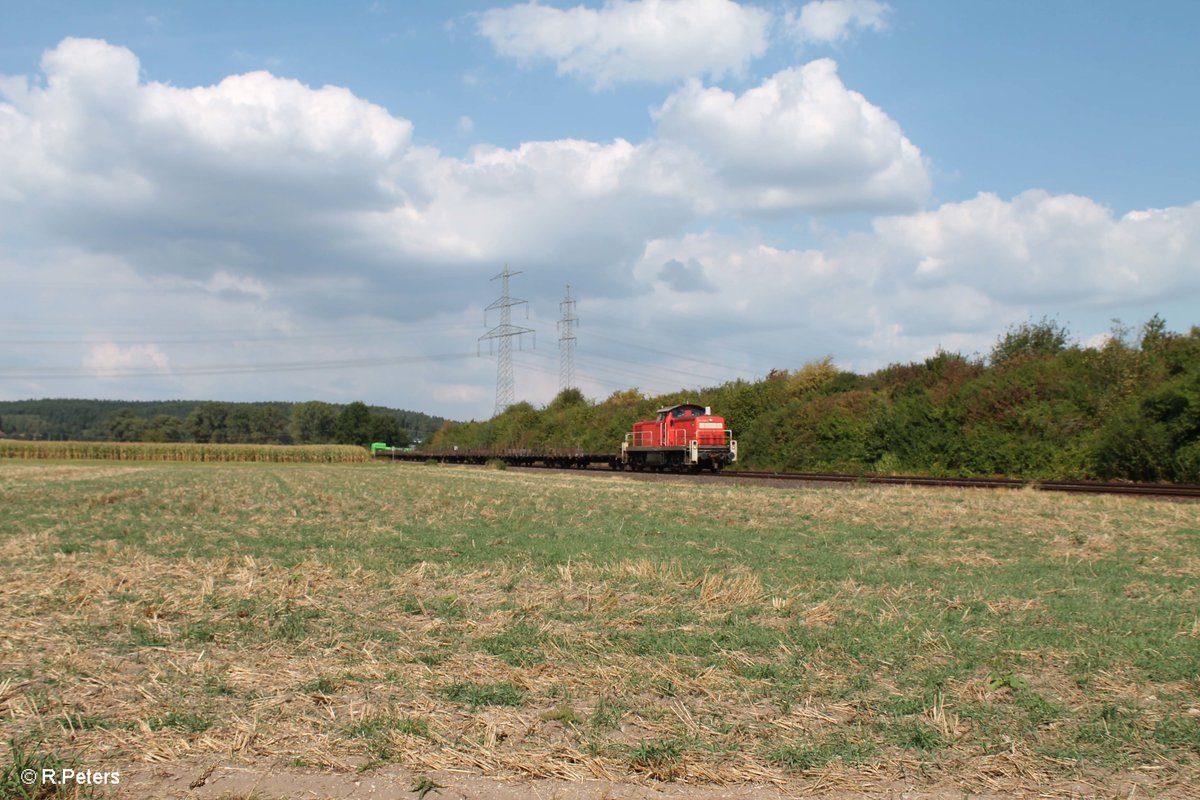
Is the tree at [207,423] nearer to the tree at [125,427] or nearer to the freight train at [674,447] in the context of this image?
the tree at [125,427]

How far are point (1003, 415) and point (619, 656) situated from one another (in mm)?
34154

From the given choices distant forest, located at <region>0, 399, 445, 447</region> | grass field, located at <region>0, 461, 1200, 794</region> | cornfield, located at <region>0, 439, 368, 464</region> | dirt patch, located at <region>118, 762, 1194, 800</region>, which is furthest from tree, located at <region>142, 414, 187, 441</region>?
dirt patch, located at <region>118, 762, 1194, 800</region>

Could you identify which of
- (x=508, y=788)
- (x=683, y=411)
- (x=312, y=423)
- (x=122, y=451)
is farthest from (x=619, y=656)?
(x=312, y=423)

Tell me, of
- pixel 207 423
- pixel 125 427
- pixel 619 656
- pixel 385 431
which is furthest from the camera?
pixel 385 431

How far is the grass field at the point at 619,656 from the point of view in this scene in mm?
4605

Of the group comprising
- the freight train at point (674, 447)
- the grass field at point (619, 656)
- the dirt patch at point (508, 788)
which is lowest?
the dirt patch at point (508, 788)

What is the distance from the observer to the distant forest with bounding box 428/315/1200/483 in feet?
94.9

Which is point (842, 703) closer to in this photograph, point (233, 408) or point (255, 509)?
point (255, 509)

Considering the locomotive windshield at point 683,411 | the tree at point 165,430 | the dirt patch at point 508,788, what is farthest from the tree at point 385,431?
the dirt patch at point 508,788

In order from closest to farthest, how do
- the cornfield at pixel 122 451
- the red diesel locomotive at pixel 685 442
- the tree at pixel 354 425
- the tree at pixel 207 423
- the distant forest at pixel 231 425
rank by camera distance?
the red diesel locomotive at pixel 685 442
the cornfield at pixel 122 451
the distant forest at pixel 231 425
the tree at pixel 207 423
the tree at pixel 354 425

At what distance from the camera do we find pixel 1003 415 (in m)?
35.8

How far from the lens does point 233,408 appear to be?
125125 millimetres

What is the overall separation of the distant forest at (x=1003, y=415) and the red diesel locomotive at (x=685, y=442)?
5.38m

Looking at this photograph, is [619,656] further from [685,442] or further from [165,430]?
[165,430]
